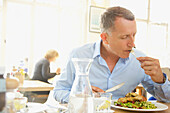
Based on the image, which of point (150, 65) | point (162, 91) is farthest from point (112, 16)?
point (162, 91)

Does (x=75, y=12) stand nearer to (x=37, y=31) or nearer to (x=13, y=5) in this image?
(x=37, y=31)

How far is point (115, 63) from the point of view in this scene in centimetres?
163

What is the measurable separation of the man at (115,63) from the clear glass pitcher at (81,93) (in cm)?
63

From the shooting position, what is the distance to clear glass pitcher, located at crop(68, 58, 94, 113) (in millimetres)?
721

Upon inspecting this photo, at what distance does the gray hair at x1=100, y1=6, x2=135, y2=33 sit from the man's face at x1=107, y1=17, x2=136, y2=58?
3cm

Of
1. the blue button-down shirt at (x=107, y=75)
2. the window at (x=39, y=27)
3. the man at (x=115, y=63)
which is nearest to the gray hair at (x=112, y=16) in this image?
the man at (x=115, y=63)

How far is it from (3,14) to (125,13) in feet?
15.2

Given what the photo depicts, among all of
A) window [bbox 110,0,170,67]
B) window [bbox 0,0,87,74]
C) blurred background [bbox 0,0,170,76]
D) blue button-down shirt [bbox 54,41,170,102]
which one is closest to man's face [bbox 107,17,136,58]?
blue button-down shirt [bbox 54,41,170,102]

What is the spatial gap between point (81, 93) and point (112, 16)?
0.93 meters

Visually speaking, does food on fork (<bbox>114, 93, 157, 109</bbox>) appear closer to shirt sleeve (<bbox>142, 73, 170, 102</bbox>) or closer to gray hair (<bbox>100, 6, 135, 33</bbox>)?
shirt sleeve (<bbox>142, 73, 170, 102</bbox>)

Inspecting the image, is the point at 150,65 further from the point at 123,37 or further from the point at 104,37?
the point at 104,37

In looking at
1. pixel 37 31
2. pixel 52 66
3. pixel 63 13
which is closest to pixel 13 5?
pixel 37 31

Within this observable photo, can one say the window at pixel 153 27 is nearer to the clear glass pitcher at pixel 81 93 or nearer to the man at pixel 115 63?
the man at pixel 115 63

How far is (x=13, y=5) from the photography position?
5.59 meters
